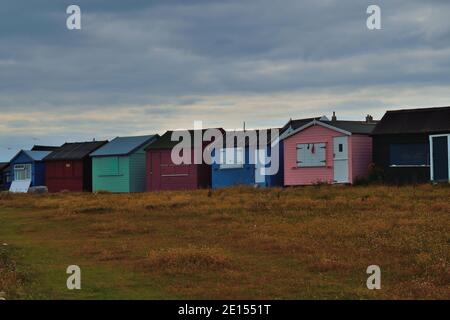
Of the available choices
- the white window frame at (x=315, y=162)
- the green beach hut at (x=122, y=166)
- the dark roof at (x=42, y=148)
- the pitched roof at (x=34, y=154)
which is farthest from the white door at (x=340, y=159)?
the dark roof at (x=42, y=148)

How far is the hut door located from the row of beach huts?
0.04m

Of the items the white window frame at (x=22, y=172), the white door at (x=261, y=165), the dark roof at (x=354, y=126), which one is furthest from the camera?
the white window frame at (x=22, y=172)

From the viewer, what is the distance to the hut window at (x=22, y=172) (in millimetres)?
55500

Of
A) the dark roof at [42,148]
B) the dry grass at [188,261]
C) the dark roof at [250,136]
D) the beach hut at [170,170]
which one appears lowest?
the dry grass at [188,261]

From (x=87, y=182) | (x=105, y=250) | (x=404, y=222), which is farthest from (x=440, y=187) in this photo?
(x=87, y=182)

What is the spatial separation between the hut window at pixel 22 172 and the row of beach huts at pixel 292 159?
3.52 ft

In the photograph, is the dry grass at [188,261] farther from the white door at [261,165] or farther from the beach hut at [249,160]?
the white door at [261,165]

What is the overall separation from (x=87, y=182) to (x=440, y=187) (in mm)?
30714

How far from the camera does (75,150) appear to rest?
52.2 meters

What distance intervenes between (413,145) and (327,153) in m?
4.80

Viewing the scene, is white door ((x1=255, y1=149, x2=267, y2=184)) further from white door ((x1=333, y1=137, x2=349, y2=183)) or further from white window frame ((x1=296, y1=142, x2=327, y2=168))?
white door ((x1=333, y1=137, x2=349, y2=183))

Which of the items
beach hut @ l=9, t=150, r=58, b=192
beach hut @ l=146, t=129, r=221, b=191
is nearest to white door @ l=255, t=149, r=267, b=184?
A: beach hut @ l=146, t=129, r=221, b=191
